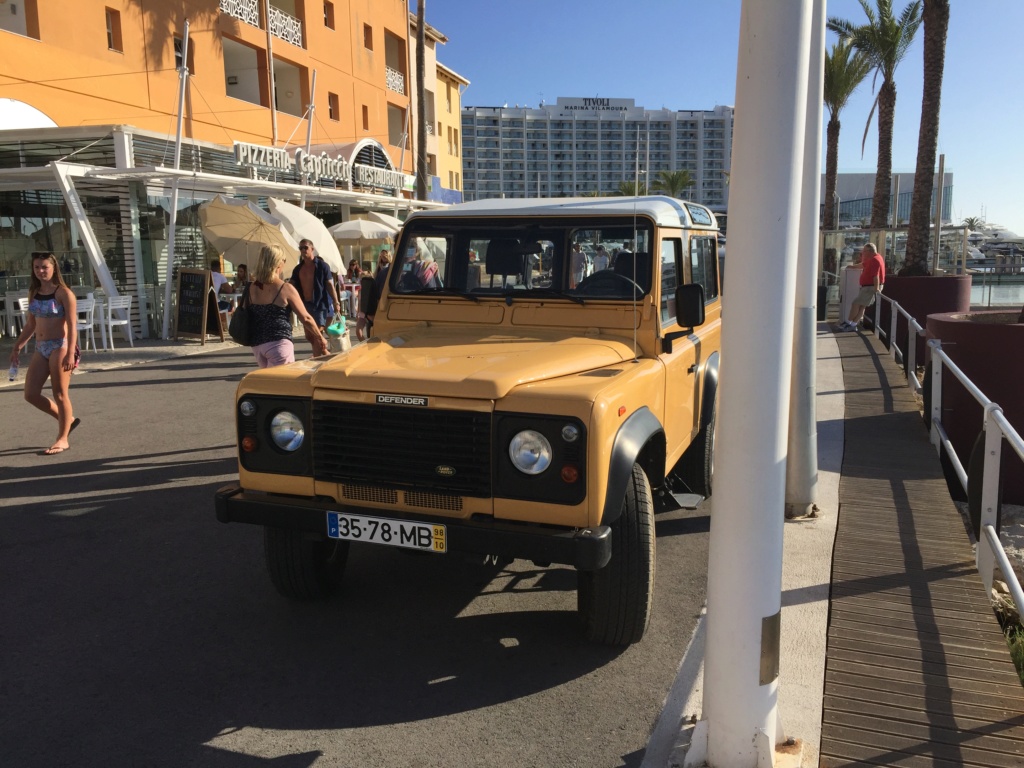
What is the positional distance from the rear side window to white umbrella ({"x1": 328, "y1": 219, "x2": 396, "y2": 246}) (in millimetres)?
14457

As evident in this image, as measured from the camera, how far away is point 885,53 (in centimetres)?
2314

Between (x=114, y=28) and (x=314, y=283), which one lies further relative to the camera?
(x=114, y=28)

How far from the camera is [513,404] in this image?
342 cm

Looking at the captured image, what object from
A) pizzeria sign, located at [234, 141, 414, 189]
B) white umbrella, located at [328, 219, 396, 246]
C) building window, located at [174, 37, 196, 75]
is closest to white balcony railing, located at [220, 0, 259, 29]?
building window, located at [174, 37, 196, 75]

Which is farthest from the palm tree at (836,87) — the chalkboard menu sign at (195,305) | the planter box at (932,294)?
the chalkboard menu sign at (195,305)

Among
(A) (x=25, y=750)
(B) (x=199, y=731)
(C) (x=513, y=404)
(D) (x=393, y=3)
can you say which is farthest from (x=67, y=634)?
(D) (x=393, y=3)

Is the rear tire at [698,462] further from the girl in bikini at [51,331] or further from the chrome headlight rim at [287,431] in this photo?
the girl in bikini at [51,331]

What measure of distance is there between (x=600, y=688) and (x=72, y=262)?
1617 cm

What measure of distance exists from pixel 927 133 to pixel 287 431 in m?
15.6

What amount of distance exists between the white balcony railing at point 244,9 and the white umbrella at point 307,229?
9579mm

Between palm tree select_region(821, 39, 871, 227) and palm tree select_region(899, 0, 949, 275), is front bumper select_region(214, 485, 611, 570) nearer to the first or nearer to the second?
palm tree select_region(899, 0, 949, 275)

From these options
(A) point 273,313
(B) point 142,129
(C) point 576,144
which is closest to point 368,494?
(A) point 273,313

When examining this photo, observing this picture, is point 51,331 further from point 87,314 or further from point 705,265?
point 87,314

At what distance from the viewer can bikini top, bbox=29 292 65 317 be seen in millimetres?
7461
